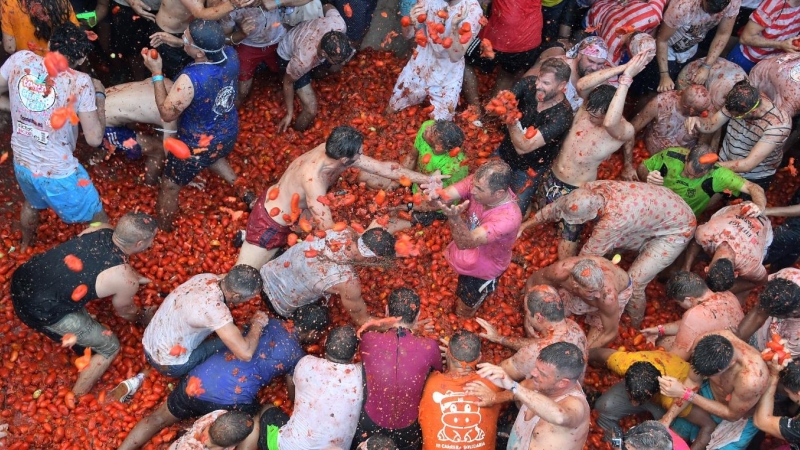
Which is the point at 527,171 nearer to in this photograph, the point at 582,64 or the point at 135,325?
the point at 582,64

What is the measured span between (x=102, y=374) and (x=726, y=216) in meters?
5.55

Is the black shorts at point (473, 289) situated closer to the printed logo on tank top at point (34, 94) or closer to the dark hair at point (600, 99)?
the dark hair at point (600, 99)

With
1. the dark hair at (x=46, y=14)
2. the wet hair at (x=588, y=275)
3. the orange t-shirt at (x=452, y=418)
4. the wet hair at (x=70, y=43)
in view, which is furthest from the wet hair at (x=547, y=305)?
the dark hair at (x=46, y=14)

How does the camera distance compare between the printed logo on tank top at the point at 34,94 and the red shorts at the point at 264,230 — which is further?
the red shorts at the point at 264,230

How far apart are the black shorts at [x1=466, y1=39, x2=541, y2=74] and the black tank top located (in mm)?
4206

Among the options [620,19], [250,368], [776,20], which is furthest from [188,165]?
[776,20]

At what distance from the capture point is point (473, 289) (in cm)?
638

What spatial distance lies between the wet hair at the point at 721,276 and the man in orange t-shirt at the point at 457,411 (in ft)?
7.21

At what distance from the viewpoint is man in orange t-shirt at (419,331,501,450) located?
17.4 feet

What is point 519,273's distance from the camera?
23.1 ft

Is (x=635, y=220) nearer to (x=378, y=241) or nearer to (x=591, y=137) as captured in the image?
(x=591, y=137)

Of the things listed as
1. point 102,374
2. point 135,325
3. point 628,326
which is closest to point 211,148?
point 135,325

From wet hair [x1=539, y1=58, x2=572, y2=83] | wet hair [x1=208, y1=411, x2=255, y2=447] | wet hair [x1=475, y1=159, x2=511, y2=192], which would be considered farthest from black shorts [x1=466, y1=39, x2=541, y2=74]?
Result: wet hair [x1=208, y1=411, x2=255, y2=447]

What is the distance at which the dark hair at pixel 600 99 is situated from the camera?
6.57m
